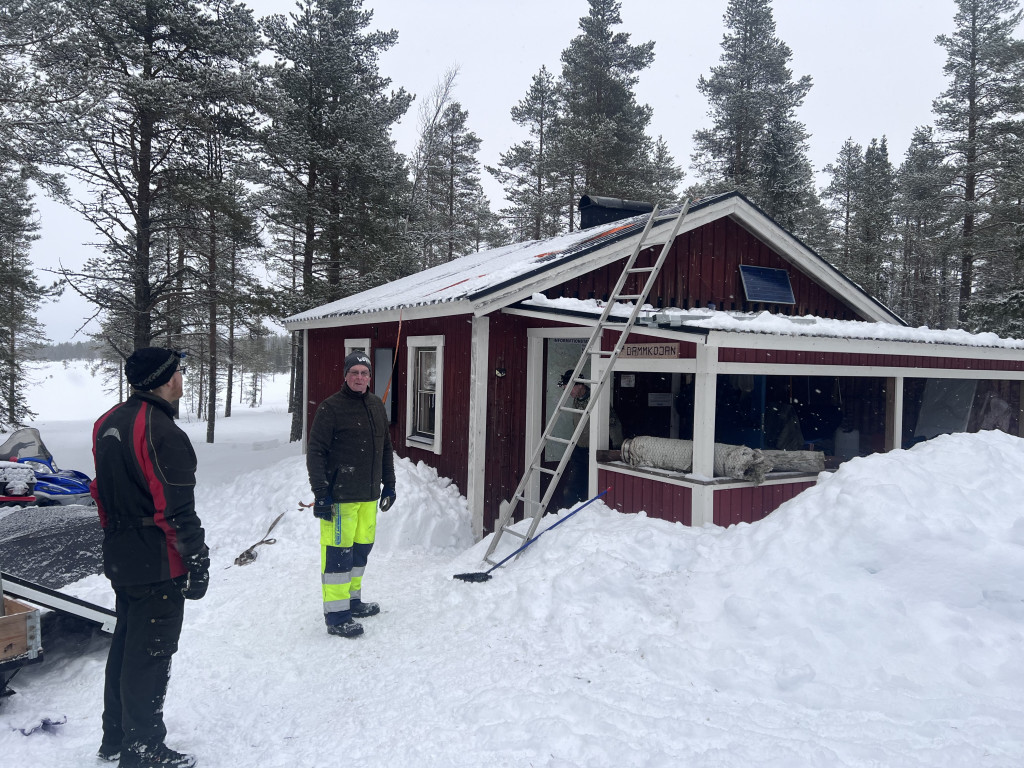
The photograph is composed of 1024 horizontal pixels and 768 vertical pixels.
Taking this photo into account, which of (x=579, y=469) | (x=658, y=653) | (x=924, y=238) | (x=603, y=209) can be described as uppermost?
(x=924, y=238)

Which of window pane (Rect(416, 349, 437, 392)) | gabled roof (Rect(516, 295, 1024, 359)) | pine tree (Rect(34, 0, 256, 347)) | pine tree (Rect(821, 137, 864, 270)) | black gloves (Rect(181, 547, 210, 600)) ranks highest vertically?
pine tree (Rect(821, 137, 864, 270))

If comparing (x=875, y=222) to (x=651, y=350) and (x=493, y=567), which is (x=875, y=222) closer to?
(x=651, y=350)

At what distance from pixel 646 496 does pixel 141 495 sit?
445cm

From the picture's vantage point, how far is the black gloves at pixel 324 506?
4770mm

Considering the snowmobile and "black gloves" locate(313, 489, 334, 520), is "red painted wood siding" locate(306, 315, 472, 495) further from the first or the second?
the snowmobile

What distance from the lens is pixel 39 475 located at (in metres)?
8.45

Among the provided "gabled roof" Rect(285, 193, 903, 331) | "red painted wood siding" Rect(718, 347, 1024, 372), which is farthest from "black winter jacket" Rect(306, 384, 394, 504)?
"red painted wood siding" Rect(718, 347, 1024, 372)

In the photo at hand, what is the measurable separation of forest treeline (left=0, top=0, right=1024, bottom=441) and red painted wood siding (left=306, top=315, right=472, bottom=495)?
177 inches

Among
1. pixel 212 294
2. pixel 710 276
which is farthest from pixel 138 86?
pixel 710 276

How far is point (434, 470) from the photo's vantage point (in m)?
9.05

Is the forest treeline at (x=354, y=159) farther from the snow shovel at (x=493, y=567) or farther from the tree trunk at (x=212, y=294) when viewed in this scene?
the snow shovel at (x=493, y=567)

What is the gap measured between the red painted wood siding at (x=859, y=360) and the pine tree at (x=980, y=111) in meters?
12.5

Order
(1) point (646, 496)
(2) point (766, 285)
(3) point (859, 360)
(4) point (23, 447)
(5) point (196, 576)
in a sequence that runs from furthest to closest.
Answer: (2) point (766, 285) < (4) point (23, 447) < (3) point (859, 360) < (1) point (646, 496) < (5) point (196, 576)

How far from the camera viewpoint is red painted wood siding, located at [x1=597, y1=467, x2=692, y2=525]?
19.9 feet
